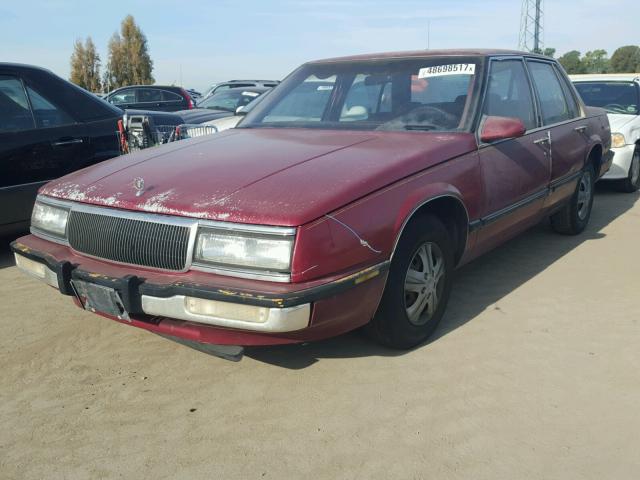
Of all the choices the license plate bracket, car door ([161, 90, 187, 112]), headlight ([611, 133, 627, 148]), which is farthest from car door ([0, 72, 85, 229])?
car door ([161, 90, 187, 112])

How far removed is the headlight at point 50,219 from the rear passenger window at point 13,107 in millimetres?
1950

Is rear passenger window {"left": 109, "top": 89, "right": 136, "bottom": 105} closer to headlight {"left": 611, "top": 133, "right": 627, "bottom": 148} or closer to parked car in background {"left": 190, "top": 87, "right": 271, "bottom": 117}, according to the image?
parked car in background {"left": 190, "top": 87, "right": 271, "bottom": 117}

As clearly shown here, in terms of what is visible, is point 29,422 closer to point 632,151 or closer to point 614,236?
point 614,236

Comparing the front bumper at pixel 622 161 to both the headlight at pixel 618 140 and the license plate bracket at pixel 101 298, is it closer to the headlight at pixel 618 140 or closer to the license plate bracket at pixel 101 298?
the headlight at pixel 618 140

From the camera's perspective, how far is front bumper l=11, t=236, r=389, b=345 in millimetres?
2529

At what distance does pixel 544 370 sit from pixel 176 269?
6.12 ft

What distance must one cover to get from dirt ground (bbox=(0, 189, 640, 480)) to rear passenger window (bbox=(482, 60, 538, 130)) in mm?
1272

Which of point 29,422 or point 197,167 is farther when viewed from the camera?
point 197,167

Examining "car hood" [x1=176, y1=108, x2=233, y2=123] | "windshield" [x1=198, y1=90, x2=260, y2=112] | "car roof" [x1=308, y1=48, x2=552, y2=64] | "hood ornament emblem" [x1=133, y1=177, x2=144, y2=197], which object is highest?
"car roof" [x1=308, y1=48, x2=552, y2=64]

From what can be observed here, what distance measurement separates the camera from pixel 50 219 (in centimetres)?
331

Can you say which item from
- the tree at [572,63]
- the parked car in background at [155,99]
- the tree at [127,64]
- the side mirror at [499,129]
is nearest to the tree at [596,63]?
the tree at [572,63]

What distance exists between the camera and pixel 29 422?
272 centimetres

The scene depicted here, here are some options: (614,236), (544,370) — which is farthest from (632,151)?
(544,370)

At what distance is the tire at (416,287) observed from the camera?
307cm
